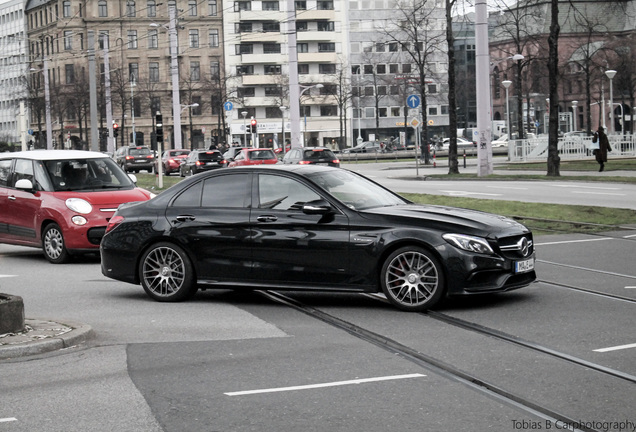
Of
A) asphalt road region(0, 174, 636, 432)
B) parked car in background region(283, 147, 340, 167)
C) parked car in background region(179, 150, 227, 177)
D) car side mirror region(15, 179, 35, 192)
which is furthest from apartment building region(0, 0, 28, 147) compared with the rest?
asphalt road region(0, 174, 636, 432)

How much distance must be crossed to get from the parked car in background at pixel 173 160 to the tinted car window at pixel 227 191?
48.3m

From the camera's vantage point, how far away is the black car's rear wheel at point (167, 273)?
37.4 ft

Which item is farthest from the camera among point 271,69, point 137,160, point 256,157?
point 271,69

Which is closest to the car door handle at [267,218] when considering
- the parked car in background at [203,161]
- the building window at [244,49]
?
the parked car in background at [203,161]

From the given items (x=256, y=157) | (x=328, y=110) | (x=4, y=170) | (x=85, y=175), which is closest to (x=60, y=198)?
(x=85, y=175)

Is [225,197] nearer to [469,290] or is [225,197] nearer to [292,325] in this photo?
[292,325]

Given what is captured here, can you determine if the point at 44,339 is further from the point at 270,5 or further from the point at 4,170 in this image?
the point at 270,5

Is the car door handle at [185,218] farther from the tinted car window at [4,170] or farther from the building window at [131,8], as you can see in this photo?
the building window at [131,8]

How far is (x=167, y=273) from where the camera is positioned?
11.5 metres

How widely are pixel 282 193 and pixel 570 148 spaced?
4894 cm

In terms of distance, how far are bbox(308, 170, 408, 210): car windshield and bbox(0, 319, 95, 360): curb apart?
301 cm

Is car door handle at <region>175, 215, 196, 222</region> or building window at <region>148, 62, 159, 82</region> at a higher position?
building window at <region>148, 62, 159, 82</region>

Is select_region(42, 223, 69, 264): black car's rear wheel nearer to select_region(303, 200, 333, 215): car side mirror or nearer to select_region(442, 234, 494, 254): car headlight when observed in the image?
select_region(303, 200, 333, 215): car side mirror

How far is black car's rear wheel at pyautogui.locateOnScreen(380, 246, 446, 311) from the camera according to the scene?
10156mm
